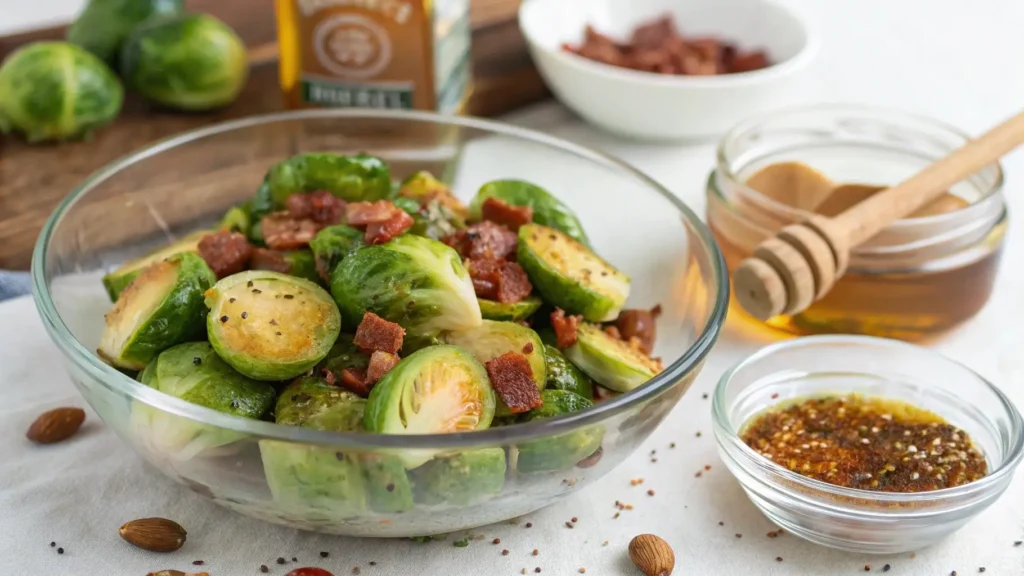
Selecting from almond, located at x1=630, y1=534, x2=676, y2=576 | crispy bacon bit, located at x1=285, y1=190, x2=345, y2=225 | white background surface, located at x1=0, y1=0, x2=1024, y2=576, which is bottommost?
white background surface, located at x1=0, y1=0, x2=1024, y2=576


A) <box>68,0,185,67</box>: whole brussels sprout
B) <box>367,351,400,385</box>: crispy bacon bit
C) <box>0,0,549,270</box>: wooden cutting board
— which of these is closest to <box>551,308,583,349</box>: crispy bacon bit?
<box>367,351,400,385</box>: crispy bacon bit

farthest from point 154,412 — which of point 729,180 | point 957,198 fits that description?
point 957,198

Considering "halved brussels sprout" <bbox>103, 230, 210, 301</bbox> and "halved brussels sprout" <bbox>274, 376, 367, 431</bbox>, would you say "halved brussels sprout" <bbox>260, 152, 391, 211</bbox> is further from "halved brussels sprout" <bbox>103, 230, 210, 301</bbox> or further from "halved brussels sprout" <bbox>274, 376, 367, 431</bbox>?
"halved brussels sprout" <bbox>274, 376, 367, 431</bbox>

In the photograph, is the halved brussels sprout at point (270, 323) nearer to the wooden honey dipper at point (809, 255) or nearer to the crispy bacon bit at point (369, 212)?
the crispy bacon bit at point (369, 212)

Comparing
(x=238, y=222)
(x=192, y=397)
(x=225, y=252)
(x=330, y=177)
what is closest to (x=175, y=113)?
(x=238, y=222)

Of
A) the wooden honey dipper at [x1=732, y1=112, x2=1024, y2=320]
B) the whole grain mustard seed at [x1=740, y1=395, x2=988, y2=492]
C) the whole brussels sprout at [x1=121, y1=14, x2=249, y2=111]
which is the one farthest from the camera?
the whole brussels sprout at [x1=121, y1=14, x2=249, y2=111]

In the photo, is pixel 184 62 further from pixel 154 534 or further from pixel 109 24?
pixel 154 534

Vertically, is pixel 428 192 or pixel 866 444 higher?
pixel 428 192
